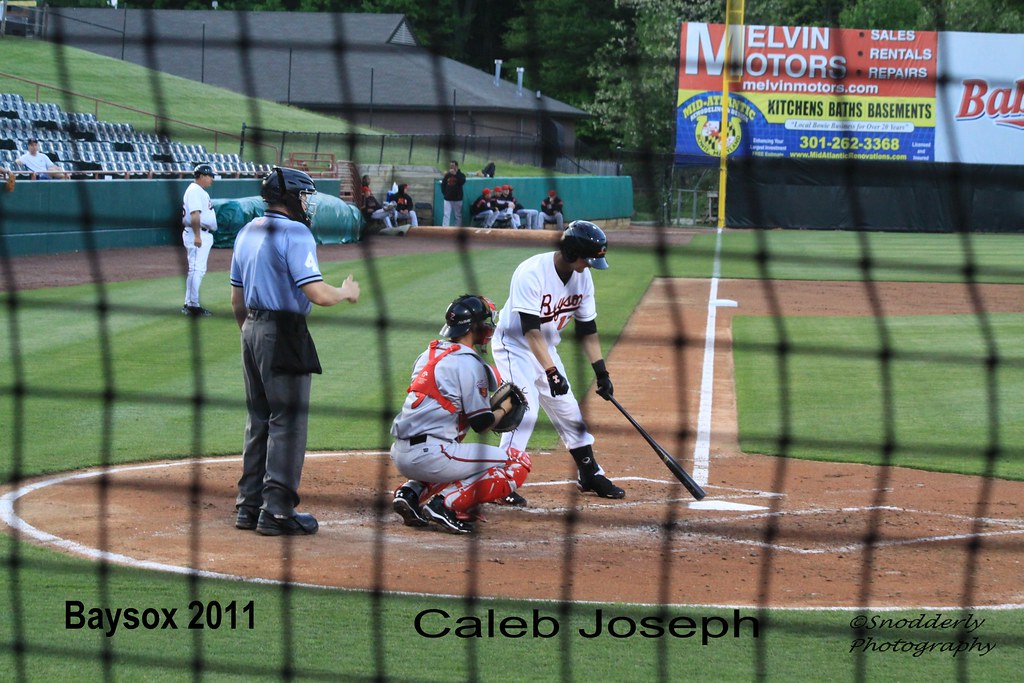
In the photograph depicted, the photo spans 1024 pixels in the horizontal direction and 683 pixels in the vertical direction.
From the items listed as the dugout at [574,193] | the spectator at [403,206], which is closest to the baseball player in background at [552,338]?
the spectator at [403,206]

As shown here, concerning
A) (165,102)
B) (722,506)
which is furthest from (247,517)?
(165,102)

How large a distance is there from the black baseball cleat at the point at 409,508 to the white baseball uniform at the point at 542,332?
2.52 feet

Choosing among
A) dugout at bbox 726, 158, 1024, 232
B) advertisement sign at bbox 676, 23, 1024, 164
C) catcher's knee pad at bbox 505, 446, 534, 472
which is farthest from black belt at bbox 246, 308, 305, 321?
advertisement sign at bbox 676, 23, 1024, 164

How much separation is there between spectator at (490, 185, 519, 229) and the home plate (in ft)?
61.8

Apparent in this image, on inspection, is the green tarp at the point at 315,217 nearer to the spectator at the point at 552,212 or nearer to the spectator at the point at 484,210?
the spectator at the point at 484,210

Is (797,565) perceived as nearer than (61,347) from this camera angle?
Yes

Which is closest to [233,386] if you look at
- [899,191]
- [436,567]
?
[436,567]

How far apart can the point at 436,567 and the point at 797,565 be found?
5.64 ft

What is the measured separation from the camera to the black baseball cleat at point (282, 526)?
19.8ft

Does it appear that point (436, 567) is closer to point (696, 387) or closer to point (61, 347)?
point (696, 387)

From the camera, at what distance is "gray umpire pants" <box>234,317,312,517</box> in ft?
19.5

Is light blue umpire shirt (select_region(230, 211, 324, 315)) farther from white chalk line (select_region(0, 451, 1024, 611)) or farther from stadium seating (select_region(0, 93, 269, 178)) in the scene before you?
stadium seating (select_region(0, 93, 269, 178))

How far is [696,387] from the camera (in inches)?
433

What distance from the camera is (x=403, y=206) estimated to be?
25.3 meters
